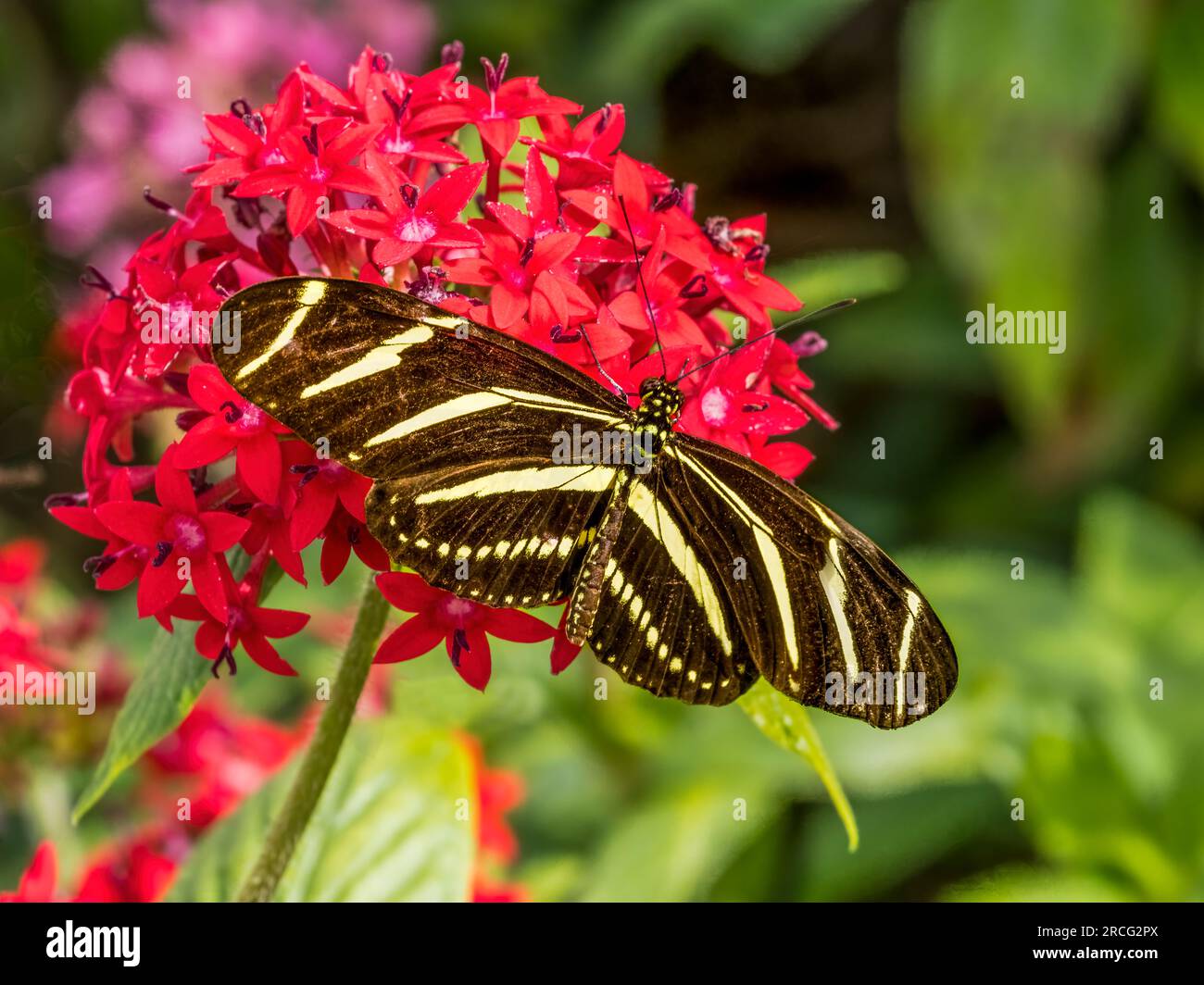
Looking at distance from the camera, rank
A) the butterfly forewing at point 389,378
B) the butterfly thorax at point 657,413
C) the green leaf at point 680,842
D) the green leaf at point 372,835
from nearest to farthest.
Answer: the butterfly forewing at point 389,378
the butterfly thorax at point 657,413
the green leaf at point 372,835
the green leaf at point 680,842

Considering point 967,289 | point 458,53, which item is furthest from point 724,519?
point 967,289

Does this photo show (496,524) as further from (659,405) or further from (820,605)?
(820,605)

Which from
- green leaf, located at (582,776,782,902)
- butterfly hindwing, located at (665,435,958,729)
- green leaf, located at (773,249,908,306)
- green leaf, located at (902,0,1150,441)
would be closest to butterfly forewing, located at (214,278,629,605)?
butterfly hindwing, located at (665,435,958,729)

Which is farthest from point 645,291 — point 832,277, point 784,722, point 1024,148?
point 1024,148

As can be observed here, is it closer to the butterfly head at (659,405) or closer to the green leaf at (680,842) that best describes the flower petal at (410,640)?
the butterfly head at (659,405)

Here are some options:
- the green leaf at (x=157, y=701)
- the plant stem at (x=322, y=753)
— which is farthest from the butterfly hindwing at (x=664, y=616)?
the green leaf at (x=157, y=701)

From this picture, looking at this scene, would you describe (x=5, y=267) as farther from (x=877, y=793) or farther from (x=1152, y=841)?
(x=1152, y=841)
